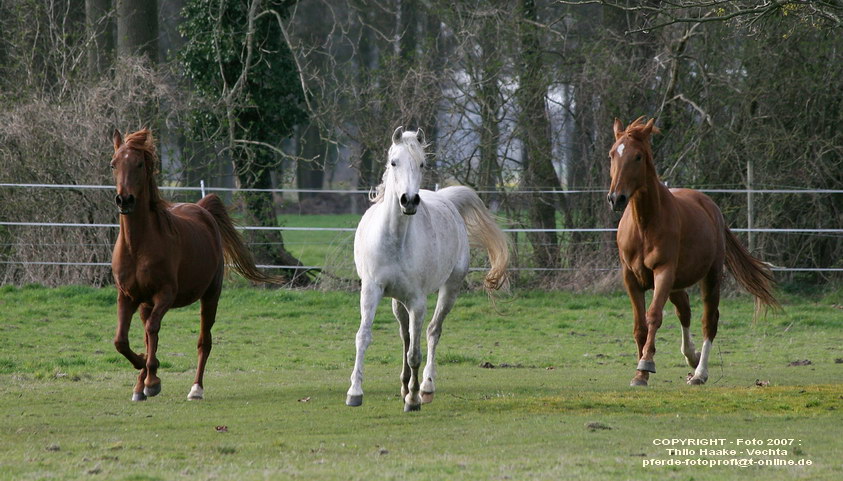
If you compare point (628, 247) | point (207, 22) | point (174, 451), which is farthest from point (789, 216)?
point (174, 451)

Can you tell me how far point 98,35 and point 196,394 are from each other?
11.3 m

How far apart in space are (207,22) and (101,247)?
4457mm

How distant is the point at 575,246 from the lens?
50.9 feet

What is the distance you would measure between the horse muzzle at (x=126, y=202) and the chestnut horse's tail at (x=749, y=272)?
5.52 meters

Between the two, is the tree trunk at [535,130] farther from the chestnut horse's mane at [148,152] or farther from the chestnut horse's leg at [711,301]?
the chestnut horse's mane at [148,152]

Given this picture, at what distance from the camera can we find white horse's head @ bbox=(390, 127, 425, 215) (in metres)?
6.46

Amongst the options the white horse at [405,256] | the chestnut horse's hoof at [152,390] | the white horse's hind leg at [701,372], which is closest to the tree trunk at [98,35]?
the chestnut horse's hoof at [152,390]

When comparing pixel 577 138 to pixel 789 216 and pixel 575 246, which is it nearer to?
pixel 575 246

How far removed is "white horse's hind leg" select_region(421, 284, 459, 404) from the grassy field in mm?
189

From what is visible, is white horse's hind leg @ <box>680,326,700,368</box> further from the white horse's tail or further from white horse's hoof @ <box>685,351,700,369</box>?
the white horse's tail

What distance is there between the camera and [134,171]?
720cm

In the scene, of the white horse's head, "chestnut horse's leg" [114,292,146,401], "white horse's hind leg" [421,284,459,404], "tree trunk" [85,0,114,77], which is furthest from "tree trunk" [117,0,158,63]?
the white horse's head

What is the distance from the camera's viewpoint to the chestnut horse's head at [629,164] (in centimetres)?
775

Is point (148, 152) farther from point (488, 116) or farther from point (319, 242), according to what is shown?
point (319, 242)
